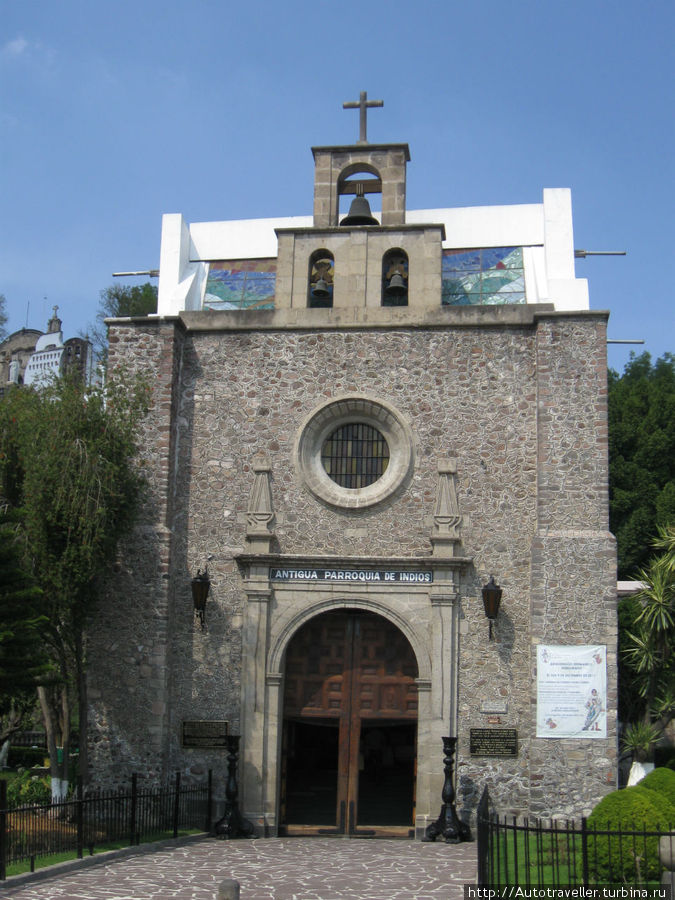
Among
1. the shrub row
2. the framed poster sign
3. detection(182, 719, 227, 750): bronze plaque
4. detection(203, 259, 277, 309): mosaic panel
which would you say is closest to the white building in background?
detection(203, 259, 277, 309): mosaic panel

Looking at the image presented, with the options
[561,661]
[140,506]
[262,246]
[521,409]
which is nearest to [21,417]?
[140,506]

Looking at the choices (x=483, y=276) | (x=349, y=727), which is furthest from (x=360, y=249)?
(x=349, y=727)

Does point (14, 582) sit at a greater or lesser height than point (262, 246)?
lesser

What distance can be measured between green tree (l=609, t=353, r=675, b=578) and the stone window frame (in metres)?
12.9

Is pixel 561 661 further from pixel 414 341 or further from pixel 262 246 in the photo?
pixel 262 246

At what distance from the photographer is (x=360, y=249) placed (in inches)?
685

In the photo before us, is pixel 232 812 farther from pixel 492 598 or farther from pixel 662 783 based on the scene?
pixel 662 783

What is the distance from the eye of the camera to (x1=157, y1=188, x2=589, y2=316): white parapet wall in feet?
60.4

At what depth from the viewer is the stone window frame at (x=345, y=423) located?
1634 centimetres

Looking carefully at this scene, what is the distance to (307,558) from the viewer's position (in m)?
16.1

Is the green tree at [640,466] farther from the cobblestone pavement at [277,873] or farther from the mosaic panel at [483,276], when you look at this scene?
the cobblestone pavement at [277,873]

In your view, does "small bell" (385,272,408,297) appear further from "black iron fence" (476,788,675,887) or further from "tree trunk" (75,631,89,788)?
"black iron fence" (476,788,675,887)

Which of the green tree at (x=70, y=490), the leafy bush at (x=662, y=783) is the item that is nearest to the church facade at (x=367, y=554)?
the green tree at (x=70, y=490)

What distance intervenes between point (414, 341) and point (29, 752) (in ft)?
64.8
